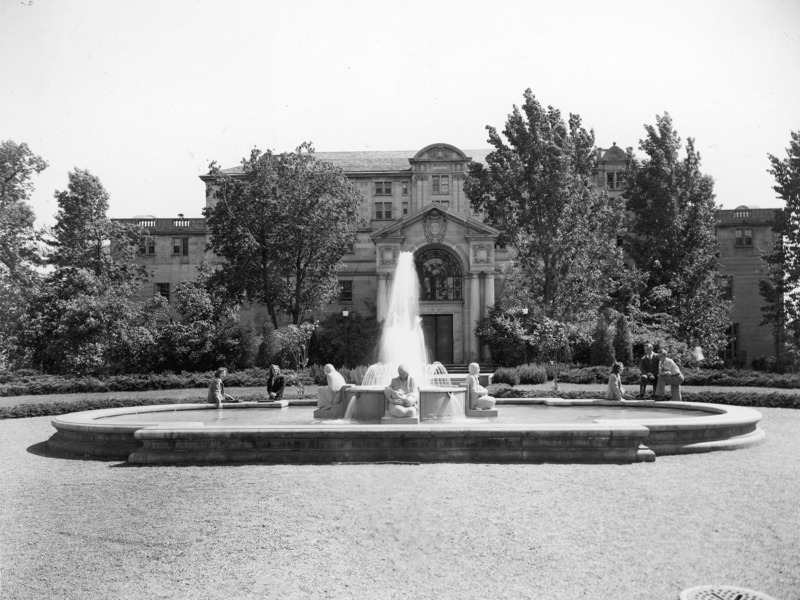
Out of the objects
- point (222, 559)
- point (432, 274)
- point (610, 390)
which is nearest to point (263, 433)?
point (222, 559)

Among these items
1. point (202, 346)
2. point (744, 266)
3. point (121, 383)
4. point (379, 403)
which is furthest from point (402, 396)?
point (744, 266)

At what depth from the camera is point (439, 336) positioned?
173 ft

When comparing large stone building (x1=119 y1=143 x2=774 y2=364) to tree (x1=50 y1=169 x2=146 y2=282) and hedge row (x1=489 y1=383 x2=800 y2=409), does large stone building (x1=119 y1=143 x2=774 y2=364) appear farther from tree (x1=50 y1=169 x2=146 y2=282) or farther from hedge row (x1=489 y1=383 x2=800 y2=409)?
hedge row (x1=489 y1=383 x2=800 y2=409)

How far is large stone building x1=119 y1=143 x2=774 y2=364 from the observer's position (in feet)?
168

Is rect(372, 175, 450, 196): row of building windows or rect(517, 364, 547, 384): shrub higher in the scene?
rect(372, 175, 450, 196): row of building windows

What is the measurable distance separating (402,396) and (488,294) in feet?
120

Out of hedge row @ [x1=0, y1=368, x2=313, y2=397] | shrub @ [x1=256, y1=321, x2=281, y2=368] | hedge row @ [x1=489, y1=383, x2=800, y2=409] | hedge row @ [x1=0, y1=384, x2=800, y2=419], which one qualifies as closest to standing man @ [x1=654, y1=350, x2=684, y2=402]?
hedge row @ [x1=489, y1=383, x2=800, y2=409]

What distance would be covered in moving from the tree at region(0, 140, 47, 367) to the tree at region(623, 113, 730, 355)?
110 ft

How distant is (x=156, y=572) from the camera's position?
22.4 feet

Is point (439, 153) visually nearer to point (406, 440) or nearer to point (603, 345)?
point (603, 345)

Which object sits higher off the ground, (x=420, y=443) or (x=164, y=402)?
(x=420, y=443)

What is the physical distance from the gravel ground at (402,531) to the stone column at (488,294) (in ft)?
124

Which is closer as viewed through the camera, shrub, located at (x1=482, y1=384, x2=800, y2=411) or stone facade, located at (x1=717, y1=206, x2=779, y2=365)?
shrub, located at (x1=482, y1=384, x2=800, y2=411)

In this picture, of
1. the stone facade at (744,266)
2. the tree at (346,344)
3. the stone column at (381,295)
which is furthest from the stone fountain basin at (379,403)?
the stone facade at (744,266)
